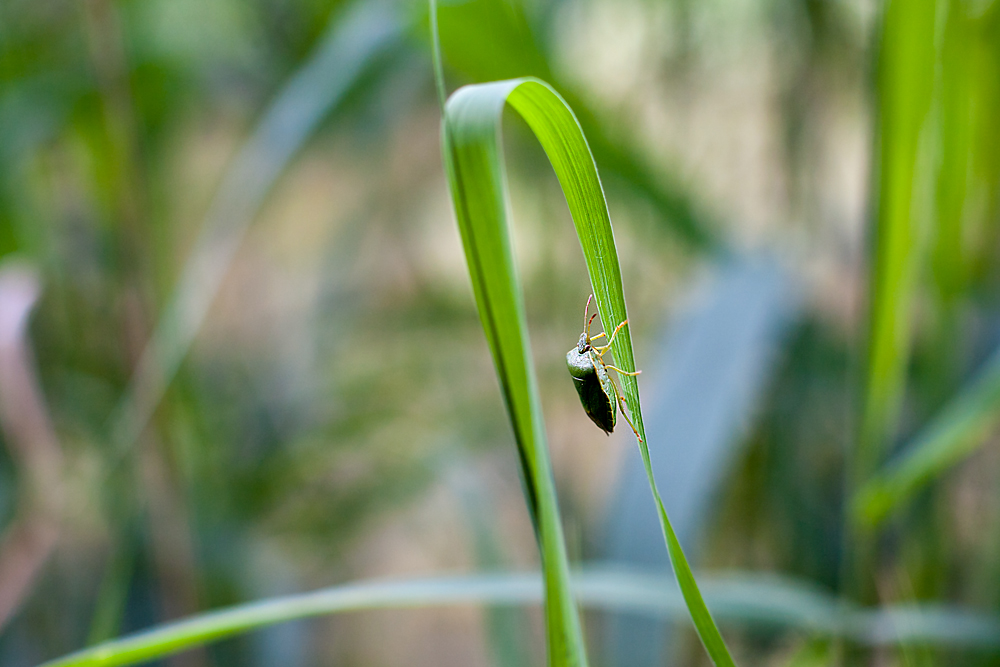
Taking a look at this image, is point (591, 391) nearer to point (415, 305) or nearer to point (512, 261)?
point (512, 261)

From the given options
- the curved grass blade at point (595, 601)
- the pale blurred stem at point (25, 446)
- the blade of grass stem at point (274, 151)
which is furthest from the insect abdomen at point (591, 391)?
the pale blurred stem at point (25, 446)

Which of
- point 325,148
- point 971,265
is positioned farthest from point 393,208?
point 971,265

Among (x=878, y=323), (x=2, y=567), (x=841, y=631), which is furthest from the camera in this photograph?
(x=2, y=567)

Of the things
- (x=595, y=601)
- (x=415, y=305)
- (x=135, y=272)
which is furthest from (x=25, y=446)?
(x=595, y=601)

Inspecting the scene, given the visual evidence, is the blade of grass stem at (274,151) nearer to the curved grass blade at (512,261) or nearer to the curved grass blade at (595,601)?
the curved grass blade at (595,601)

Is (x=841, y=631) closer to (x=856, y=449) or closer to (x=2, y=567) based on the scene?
(x=856, y=449)

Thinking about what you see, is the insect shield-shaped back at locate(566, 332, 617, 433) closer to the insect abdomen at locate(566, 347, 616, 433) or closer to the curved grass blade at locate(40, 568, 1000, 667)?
the insect abdomen at locate(566, 347, 616, 433)
